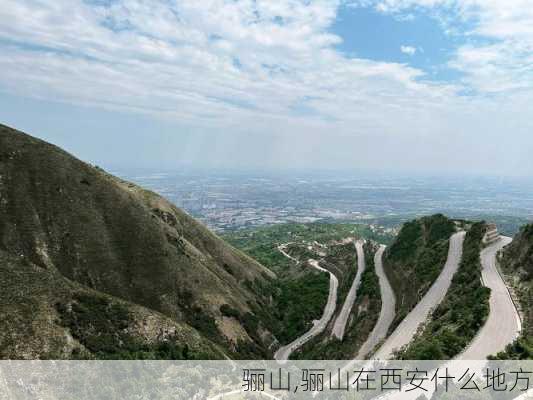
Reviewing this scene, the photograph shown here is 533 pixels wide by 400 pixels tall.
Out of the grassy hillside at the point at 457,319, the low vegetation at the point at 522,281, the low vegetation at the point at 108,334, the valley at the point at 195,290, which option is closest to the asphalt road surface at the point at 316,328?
the valley at the point at 195,290

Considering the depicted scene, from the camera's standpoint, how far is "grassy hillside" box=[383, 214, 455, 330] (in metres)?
64.1

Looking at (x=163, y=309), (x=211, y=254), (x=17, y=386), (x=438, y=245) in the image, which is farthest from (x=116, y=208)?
(x=438, y=245)

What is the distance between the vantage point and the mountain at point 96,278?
1854 inches

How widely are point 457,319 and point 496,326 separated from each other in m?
3.96

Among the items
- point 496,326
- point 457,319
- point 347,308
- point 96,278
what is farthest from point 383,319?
point 96,278

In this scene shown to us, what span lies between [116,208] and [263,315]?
34.8 meters

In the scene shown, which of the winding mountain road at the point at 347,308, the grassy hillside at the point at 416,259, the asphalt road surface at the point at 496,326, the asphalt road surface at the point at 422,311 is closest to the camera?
the asphalt road surface at the point at 496,326

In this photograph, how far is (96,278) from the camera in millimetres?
63500

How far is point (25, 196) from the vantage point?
6719cm

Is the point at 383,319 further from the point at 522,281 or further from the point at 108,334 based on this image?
the point at 108,334

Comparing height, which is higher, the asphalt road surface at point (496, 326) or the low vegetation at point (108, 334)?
the asphalt road surface at point (496, 326)

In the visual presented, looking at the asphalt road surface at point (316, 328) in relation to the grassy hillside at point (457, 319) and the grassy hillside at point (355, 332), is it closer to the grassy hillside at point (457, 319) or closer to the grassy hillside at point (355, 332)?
the grassy hillside at point (355, 332)

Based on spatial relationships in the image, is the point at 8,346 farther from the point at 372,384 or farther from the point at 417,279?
the point at 417,279

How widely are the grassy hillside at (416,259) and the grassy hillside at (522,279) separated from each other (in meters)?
10.9
